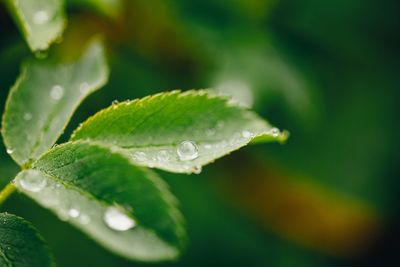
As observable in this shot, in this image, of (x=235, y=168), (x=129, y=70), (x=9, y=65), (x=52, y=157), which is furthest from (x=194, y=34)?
(x=52, y=157)

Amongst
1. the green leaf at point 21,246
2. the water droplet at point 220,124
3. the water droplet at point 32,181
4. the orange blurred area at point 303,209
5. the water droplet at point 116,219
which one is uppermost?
the orange blurred area at point 303,209

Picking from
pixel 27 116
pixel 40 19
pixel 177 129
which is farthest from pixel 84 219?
pixel 40 19

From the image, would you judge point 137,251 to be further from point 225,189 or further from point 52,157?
point 225,189

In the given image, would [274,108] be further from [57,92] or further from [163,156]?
[163,156]

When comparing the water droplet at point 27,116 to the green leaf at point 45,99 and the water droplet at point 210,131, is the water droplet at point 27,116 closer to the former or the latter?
the green leaf at point 45,99

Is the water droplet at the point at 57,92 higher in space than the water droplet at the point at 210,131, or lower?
higher

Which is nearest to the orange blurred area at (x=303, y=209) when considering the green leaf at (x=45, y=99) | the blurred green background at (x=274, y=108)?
the blurred green background at (x=274, y=108)
